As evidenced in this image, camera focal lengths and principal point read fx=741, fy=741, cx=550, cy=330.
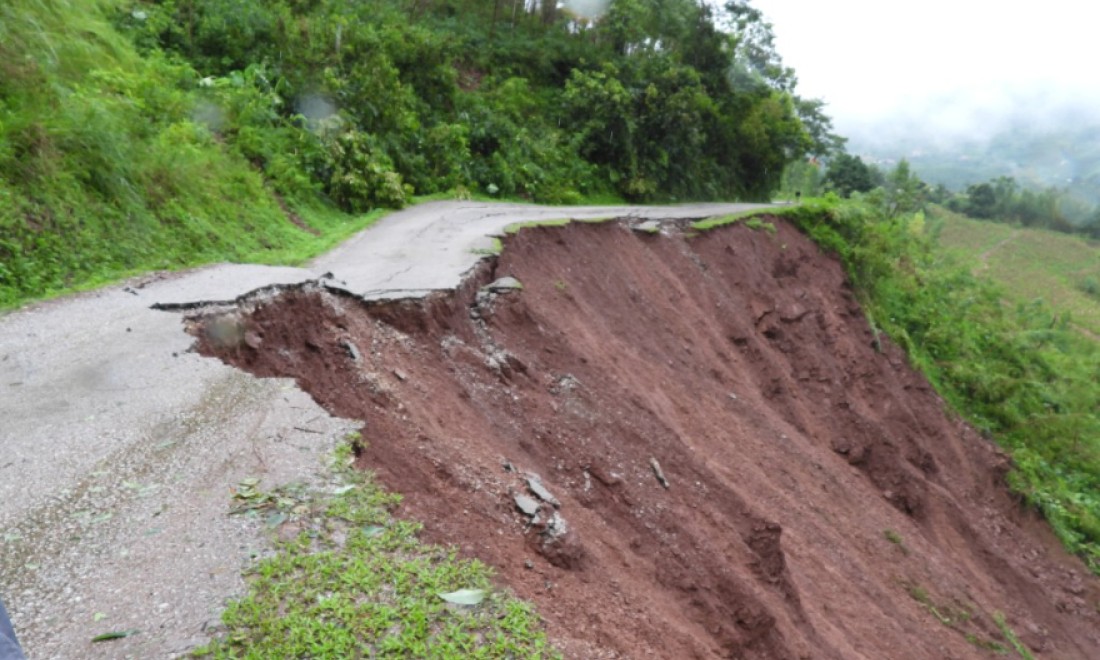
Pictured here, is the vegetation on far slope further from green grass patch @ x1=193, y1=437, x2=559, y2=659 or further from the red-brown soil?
green grass patch @ x1=193, y1=437, x2=559, y2=659

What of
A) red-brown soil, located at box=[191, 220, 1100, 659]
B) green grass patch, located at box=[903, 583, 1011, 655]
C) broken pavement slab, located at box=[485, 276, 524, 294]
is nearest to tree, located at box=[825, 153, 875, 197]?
red-brown soil, located at box=[191, 220, 1100, 659]

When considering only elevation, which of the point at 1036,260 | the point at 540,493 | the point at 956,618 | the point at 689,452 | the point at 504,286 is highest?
the point at 504,286

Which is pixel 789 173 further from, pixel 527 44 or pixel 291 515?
pixel 291 515

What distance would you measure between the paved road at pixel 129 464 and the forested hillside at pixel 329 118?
1.88m

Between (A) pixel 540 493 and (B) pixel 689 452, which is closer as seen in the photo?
(A) pixel 540 493

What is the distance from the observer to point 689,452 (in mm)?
9328

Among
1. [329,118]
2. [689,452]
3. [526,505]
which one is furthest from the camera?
[329,118]

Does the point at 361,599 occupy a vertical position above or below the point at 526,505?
above

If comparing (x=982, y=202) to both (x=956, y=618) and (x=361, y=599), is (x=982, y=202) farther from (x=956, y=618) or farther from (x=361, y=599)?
(x=361, y=599)

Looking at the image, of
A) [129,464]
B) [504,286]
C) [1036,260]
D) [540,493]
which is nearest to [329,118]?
[504,286]

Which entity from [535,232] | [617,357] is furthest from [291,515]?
[535,232]

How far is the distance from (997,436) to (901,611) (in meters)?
11.8

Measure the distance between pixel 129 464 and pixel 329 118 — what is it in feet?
42.9

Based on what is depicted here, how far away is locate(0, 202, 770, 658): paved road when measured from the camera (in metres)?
3.22
